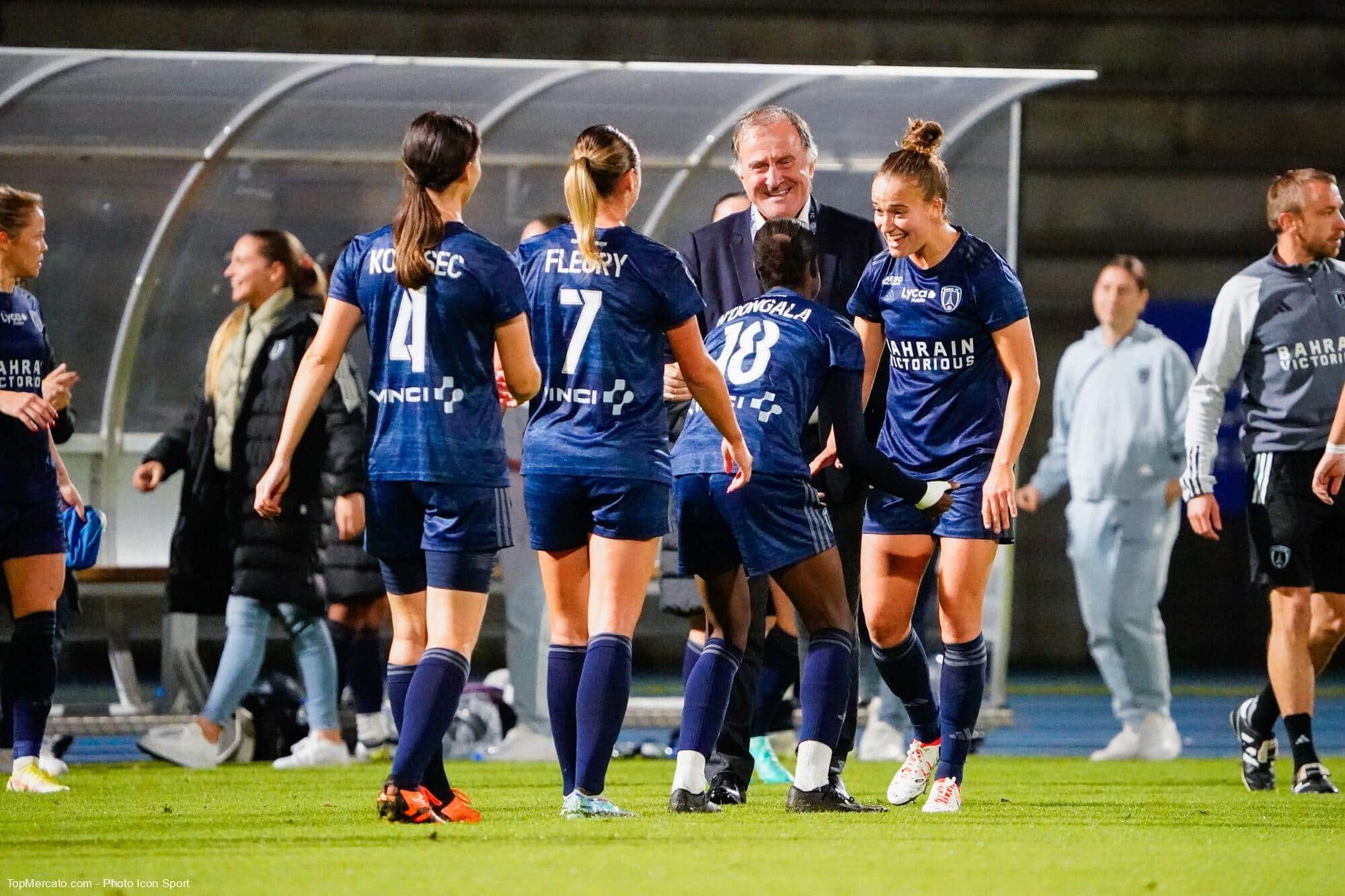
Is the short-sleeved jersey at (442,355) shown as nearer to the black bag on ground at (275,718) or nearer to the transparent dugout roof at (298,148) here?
the black bag on ground at (275,718)

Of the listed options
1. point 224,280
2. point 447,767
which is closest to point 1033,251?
point 224,280

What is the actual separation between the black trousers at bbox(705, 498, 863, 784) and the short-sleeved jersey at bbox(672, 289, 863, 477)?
720 mm

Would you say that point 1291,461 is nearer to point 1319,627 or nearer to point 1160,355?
point 1319,627

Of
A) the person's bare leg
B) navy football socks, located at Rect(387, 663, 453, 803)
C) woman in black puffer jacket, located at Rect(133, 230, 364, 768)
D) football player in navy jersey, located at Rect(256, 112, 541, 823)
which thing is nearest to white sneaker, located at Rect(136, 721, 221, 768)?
woman in black puffer jacket, located at Rect(133, 230, 364, 768)

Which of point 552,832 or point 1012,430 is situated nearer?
point 552,832

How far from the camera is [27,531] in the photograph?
21.1 ft

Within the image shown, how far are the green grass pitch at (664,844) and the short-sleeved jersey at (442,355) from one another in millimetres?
934

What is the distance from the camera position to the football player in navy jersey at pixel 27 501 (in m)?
6.41

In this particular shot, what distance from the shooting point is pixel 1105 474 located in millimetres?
8945

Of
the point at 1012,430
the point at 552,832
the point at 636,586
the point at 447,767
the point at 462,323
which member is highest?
the point at 462,323

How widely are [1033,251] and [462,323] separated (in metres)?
→ 10.4

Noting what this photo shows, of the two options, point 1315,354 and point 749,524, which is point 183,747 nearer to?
point 749,524

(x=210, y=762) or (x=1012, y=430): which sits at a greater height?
(x=1012, y=430)

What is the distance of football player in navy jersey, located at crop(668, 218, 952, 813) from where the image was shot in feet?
17.4
